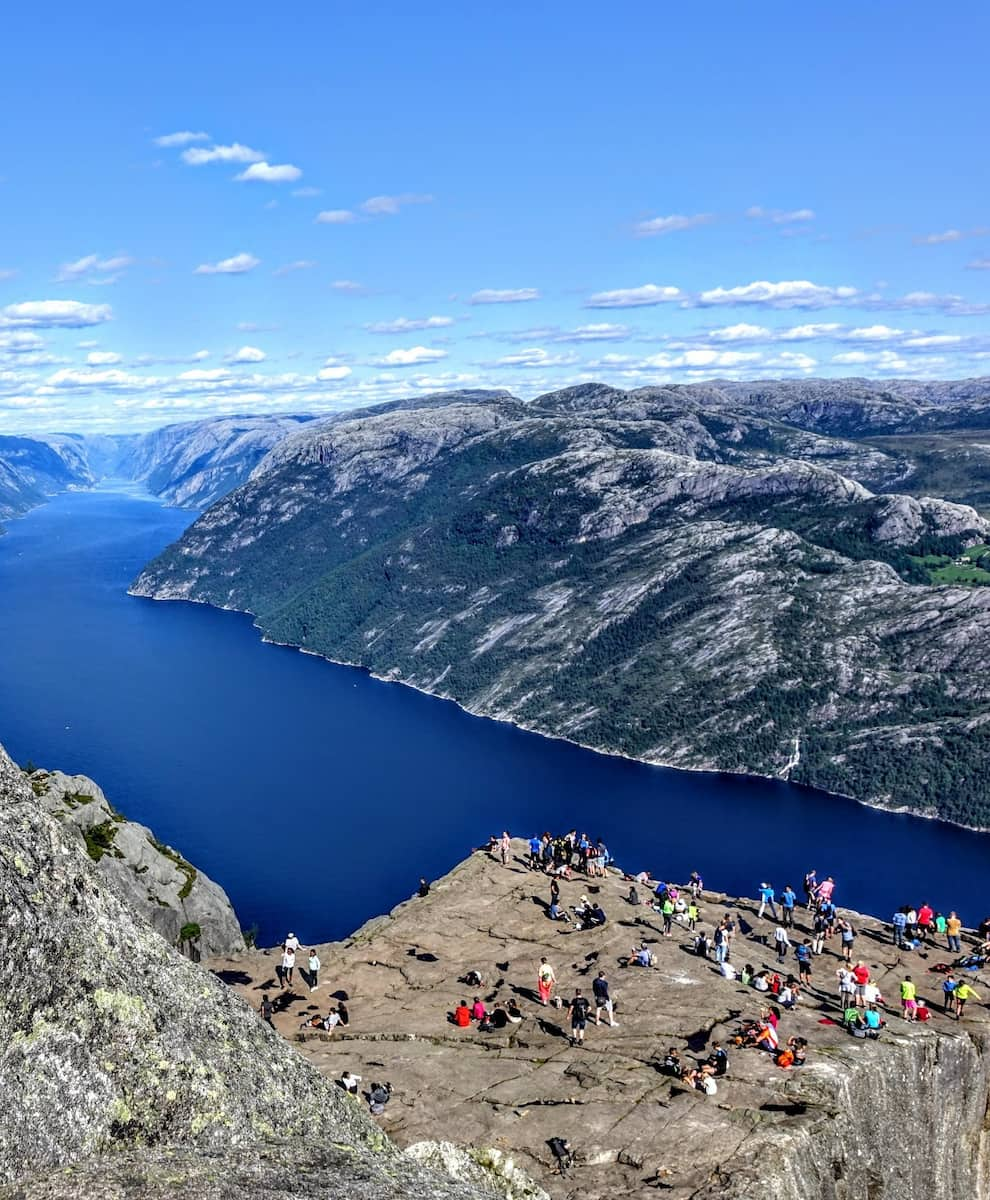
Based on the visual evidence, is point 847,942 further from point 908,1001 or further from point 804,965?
point 908,1001

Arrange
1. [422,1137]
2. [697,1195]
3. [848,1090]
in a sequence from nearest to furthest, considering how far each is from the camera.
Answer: [697,1195], [422,1137], [848,1090]

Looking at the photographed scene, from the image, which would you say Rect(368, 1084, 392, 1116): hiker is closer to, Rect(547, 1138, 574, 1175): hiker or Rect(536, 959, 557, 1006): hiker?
Rect(547, 1138, 574, 1175): hiker

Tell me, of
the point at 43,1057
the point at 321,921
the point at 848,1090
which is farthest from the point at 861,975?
the point at 321,921

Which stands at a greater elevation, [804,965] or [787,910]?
[804,965]

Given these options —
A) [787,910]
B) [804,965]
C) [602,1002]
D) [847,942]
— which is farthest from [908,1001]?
[602,1002]

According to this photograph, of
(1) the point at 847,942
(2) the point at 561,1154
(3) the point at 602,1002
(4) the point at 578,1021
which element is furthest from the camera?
(1) the point at 847,942

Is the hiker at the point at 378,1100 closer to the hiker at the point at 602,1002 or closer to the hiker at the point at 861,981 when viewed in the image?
the hiker at the point at 602,1002

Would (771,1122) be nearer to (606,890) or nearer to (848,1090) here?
(848,1090)

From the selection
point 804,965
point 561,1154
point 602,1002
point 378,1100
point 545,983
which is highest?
point 378,1100
